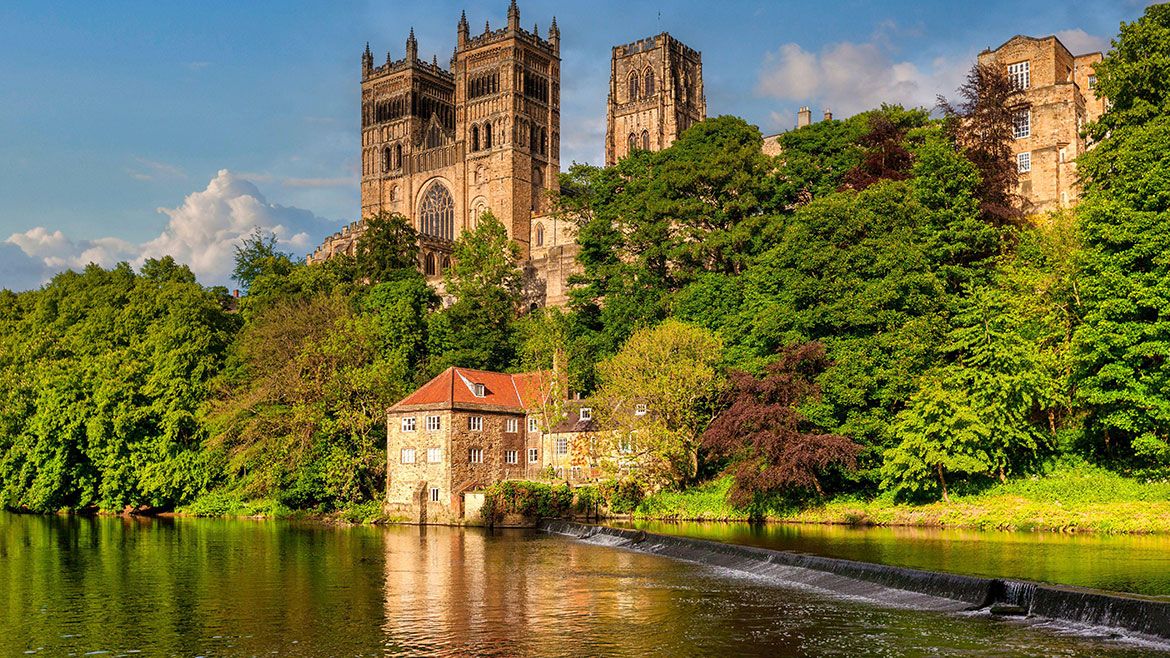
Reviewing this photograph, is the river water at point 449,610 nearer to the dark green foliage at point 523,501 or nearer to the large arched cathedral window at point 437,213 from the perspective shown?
the dark green foliage at point 523,501

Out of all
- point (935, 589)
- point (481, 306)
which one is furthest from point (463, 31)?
point (935, 589)

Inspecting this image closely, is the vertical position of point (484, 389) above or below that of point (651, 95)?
below

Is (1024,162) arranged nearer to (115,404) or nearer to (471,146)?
(115,404)

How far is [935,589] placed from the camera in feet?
88.2

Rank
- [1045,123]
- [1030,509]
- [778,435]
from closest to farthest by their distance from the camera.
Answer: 1. [1030,509]
2. [778,435]
3. [1045,123]

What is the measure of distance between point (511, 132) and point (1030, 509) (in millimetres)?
83500

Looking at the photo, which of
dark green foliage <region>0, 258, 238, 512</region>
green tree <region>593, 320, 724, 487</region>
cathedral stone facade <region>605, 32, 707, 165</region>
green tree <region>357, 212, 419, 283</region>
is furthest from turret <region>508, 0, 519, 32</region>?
green tree <region>593, 320, 724, 487</region>

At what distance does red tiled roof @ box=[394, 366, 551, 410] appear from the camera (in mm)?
57562

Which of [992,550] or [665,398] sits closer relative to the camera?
[992,550]

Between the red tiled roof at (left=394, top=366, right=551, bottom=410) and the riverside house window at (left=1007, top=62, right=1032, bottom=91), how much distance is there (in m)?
32.7

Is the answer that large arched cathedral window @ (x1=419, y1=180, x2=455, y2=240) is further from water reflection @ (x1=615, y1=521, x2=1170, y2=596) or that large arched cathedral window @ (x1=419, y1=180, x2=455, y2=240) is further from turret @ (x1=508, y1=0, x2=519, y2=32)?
water reflection @ (x1=615, y1=521, x2=1170, y2=596)

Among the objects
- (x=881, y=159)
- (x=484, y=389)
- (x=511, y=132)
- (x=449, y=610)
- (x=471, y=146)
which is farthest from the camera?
(x=471, y=146)

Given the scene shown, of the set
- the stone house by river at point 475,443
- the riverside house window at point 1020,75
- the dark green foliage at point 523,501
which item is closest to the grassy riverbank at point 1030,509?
the dark green foliage at point 523,501

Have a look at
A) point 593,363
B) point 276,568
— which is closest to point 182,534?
point 276,568
